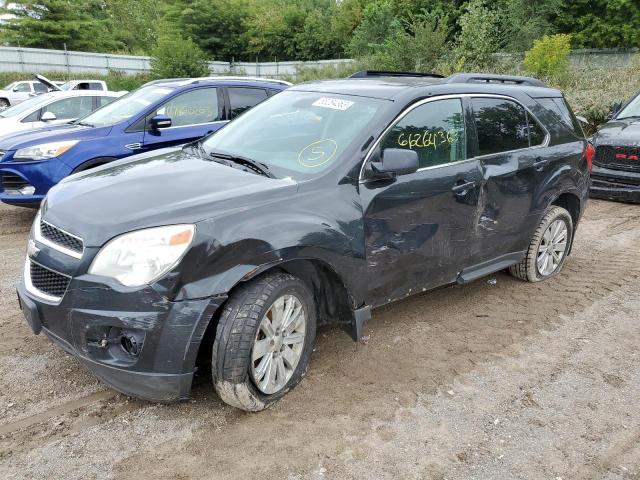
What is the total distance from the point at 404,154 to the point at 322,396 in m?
1.54

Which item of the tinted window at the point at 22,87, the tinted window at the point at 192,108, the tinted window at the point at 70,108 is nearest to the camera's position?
the tinted window at the point at 192,108

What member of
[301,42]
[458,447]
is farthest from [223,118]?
[301,42]

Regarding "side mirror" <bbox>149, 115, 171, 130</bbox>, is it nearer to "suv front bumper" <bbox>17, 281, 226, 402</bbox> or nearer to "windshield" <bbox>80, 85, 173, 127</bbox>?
"windshield" <bbox>80, 85, 173, 127</bbox>

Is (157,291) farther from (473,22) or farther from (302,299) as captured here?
(473,22)

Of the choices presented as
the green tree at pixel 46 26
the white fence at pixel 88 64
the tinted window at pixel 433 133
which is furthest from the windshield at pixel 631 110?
the green tree at pixel 46 26

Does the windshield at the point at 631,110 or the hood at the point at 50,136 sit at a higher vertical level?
the windshield at the point at 631,110

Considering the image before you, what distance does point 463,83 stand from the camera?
424 centimetres

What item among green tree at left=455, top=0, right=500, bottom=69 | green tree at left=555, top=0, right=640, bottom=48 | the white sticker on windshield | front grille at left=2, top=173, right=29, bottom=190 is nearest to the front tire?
the white sticker on windshield

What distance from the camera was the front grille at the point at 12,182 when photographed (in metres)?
6.32

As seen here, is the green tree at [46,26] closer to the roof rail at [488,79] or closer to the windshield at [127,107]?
the windshield at [127,107]

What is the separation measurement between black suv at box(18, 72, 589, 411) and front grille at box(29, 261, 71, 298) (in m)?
0.01

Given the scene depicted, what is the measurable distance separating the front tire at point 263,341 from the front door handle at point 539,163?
2524 mm

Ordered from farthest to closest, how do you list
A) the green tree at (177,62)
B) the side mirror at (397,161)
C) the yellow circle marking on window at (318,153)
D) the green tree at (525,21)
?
the green tree at (177,62) → the green tree at (525,21) → the yellow circle marking on window at (318,153) → the side mirror at (397,161)

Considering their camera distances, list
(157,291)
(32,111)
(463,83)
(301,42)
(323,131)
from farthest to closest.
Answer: (301,42) < (32,111) < (463,83) < (323,131) < (157,291)
